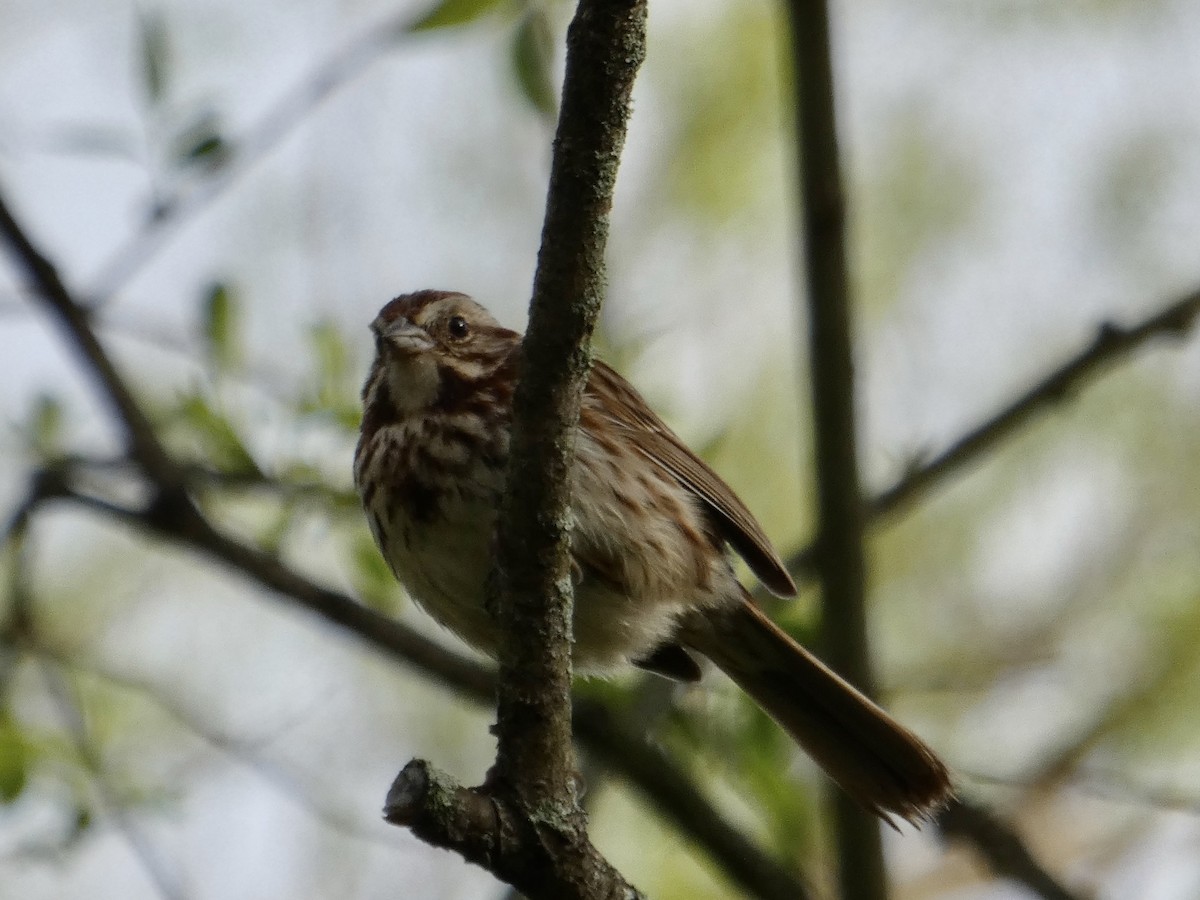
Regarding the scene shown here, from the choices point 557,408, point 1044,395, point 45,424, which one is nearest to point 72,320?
point 45,424

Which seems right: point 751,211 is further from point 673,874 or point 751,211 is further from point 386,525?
point 386,525

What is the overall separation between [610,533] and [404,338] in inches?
34.5

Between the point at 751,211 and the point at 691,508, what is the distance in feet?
16.4

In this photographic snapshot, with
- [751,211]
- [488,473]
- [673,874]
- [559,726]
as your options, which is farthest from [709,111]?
[559,726]

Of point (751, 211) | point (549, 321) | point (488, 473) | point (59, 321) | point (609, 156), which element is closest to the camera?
point (609, 156)

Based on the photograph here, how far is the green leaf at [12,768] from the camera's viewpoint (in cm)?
454

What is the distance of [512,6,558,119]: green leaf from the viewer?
4.86m

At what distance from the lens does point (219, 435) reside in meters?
4.98

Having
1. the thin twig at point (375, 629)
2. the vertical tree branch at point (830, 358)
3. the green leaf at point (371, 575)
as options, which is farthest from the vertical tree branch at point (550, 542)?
the green leaf at point (371, 575)

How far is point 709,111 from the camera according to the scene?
32.8 ft

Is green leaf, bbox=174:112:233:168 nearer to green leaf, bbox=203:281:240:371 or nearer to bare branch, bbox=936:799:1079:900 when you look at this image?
green leaf, bbox=203:281:240:371

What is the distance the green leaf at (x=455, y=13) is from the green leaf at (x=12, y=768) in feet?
7.33

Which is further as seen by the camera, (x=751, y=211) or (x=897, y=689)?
(x=751, y=211)

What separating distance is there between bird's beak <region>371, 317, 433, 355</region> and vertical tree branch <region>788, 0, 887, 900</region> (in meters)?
1.14
